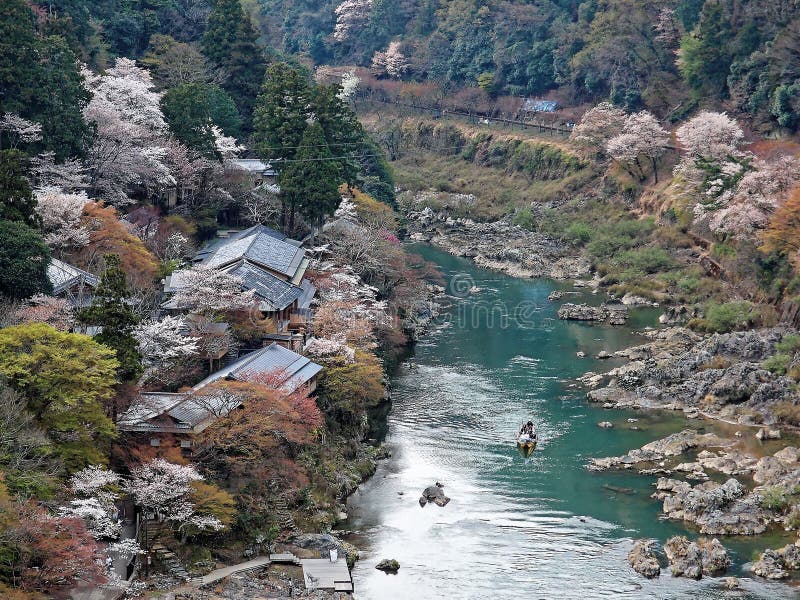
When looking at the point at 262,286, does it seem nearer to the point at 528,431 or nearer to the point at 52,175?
the point at 52,175

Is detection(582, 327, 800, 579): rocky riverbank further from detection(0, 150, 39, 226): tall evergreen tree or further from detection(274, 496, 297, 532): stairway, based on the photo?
detection(0, 150, 39, 226): tall evergreen tree

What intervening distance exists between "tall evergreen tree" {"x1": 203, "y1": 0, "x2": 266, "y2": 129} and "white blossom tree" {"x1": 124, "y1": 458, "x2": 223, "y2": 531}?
34.4 meters

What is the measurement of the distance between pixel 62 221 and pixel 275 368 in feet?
27.0

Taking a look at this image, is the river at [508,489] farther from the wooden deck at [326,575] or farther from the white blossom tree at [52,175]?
the white blossom tree at [52,175]

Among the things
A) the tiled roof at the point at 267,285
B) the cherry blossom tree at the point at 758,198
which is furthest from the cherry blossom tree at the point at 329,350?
the cherry blossom tree at the point at 758,198

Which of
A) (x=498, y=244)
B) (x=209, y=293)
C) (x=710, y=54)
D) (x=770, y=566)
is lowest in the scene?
(x=498, y=244)

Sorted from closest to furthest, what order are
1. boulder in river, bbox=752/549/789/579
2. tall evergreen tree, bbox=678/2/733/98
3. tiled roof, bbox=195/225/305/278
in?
1. boulder in river, bbox=752/549/789/579
2. tiled roof, bbox=195/225/305/278
3. tall evergreen tree, bbox=678/2/733/98

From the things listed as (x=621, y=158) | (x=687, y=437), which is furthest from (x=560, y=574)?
(x=621, y=158)

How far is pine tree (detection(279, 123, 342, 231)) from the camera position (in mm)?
41781

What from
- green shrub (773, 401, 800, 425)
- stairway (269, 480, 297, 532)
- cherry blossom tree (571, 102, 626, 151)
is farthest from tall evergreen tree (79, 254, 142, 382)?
cherry blossom tree (571, 102, 626, 151)

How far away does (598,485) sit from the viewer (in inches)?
1135

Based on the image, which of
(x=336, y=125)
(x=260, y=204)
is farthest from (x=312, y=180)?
(x=336, y=125)

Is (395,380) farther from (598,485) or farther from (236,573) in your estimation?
(236,573)

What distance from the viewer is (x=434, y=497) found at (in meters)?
28.0
